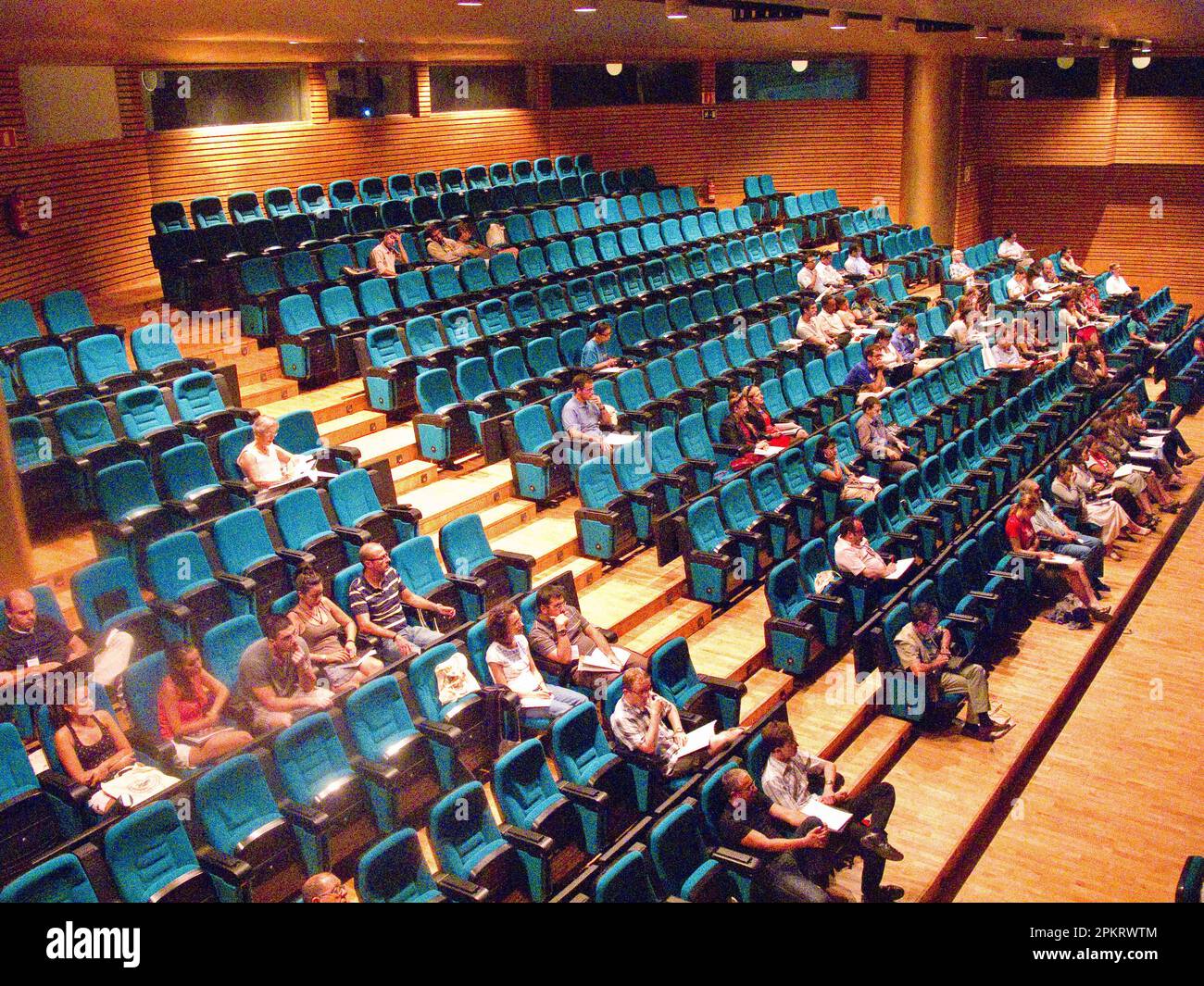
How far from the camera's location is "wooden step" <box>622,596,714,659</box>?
17.1ft

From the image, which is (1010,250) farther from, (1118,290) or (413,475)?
(413,475)

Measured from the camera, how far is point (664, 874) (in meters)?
3.48

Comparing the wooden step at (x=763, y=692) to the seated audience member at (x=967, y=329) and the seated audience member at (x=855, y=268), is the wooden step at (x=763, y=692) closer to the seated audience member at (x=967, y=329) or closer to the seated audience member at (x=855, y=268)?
the seated audience member at (x=967, y=329)

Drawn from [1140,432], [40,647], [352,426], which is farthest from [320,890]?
[1140,432]

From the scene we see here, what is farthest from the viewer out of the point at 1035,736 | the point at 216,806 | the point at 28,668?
the point at 1035,736

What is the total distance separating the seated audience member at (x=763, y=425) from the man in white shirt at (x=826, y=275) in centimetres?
341

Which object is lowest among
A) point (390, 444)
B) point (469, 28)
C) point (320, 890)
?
point (320, 890)

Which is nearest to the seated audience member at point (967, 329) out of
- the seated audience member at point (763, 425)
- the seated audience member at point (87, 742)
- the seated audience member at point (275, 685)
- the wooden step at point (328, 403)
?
the seated audience member at point (763, 425)

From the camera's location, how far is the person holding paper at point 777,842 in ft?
12.0

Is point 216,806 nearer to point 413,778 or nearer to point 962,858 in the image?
point 413,778

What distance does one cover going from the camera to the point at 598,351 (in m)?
7.18

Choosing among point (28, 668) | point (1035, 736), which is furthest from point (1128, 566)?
point (28, 668)

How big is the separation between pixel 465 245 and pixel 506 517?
367cm
